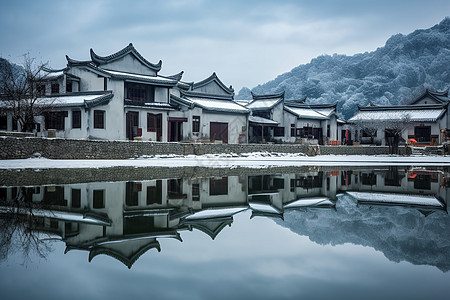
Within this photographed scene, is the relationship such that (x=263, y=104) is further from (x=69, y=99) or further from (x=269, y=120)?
(x=69, y=99)

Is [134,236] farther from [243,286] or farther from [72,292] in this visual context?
[243,286]

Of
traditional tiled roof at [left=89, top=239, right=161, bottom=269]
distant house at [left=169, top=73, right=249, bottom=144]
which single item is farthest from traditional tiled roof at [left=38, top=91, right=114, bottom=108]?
traditional tiled roof at [left=89, top=239, right=161, bottom=269]

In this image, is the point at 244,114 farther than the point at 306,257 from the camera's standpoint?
Yes

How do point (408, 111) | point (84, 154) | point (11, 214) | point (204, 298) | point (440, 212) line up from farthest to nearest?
1. point (408, 111)
2. point (84, 154)
3. point (440, 212)
4. point (11, 214)
5. point (204, 298)

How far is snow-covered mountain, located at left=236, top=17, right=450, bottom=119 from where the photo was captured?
91.9m

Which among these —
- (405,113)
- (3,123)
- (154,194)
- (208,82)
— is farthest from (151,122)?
(405,113)

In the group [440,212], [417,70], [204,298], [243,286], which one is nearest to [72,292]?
[204,298]

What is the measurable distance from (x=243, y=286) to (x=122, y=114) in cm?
2868

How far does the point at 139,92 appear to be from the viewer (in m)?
32.4

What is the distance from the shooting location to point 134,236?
498cm

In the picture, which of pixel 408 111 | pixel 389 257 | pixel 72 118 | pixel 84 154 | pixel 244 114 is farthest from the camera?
pixel 408 111

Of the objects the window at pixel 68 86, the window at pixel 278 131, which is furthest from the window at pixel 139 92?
the window at pixel 278 131

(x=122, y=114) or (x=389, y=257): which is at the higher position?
(x=122, y=114)

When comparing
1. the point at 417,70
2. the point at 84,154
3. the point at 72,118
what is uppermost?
the point at 417,70
